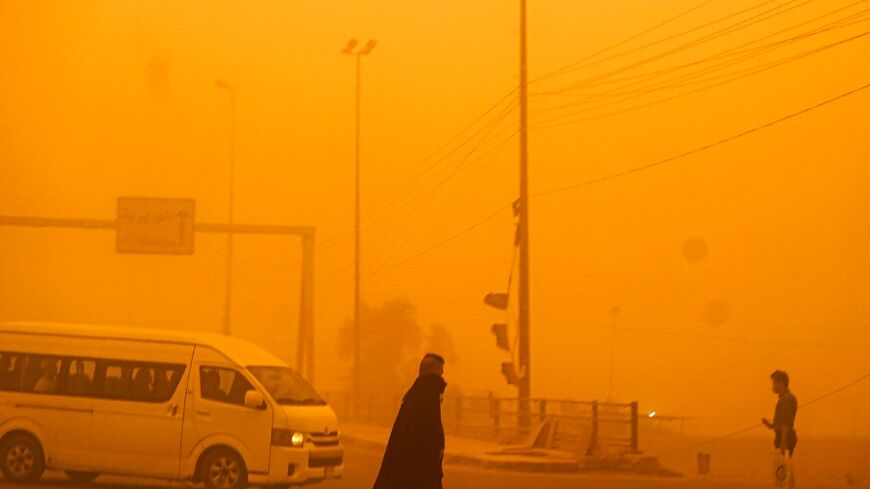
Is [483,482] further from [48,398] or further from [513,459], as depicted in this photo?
[48,398]

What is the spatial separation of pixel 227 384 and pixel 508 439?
16325mm

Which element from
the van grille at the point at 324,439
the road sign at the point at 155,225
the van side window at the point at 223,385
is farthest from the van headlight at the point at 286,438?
the road sign at the point at 155,225

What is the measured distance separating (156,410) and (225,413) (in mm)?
1109

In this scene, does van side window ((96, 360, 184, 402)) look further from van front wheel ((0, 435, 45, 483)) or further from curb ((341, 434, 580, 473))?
curb ((341, 434, 580, 473))

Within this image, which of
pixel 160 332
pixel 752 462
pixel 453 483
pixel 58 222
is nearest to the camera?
pixel 160 332

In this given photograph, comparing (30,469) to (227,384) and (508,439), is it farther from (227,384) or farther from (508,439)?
(508,439)

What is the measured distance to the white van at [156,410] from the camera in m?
A: 19.1

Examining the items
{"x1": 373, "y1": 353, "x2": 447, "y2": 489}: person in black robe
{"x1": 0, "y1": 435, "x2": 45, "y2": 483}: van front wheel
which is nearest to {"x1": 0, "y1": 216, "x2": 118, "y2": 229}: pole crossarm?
{"x1": 0, "y1": 435, "x2": 45, "y2": 483}: van front wheel

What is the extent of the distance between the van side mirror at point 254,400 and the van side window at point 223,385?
0.95 ft

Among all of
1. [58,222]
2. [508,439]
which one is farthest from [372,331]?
[508,439]

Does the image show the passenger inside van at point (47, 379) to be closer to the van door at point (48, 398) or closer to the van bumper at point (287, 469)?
the van door at point (48, 398)

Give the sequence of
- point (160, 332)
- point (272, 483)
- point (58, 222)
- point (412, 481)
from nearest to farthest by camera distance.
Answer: point (412, 481) → point (272, 483) → point (160, 332) → point (58, 222)

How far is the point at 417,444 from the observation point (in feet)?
36.2

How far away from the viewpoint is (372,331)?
79.2 m
